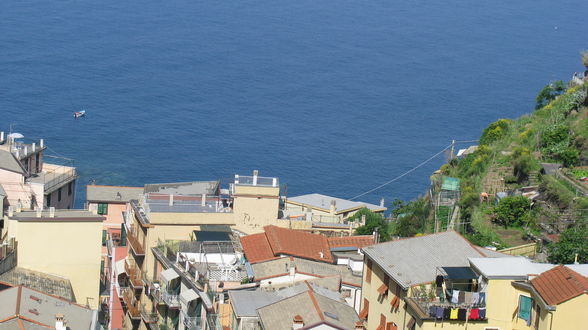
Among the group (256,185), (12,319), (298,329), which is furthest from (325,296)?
(256,185)

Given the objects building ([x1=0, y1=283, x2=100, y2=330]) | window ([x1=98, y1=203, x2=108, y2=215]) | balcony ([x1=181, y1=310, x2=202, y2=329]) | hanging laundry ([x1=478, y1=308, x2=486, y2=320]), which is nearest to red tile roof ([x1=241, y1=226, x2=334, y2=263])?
balcony ([x1=181, y1=310, x2=202, y2=329])

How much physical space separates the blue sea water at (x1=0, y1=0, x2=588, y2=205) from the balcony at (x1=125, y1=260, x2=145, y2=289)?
44.5 metres

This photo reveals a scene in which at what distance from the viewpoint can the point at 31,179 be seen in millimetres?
61469

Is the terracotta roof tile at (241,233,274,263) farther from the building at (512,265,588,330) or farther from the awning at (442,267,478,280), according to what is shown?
the building at (512,265,588,330)

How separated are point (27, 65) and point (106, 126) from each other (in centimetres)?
2594

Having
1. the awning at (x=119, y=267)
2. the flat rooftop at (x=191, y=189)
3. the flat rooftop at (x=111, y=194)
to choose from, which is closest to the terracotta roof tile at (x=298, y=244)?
the awning at (x=119, y=267)

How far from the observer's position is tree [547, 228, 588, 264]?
114 ft

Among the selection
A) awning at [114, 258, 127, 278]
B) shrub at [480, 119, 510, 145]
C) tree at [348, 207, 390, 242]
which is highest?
shrub at [480, 119, 510, 145]

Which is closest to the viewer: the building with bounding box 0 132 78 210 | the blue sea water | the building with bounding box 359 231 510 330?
the building with bounding box 359 231 510 330

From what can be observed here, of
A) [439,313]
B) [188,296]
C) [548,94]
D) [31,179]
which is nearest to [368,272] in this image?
[439,313]

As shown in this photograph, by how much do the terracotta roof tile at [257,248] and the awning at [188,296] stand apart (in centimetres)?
261

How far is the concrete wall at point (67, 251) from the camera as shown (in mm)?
45125

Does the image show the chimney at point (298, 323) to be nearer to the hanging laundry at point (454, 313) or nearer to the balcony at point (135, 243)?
the hanging laundry at point (454, 313)

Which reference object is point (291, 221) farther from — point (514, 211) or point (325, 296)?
point (325, 296)
